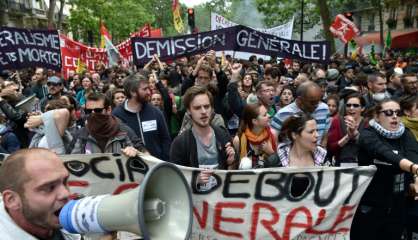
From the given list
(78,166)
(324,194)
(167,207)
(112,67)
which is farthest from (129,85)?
(112,67)

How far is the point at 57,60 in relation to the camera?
8984 mm

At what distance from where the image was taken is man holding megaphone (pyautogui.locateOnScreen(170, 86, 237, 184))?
391 cm

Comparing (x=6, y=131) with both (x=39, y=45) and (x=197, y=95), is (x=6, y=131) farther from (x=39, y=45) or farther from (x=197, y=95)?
(x=39, y=45)

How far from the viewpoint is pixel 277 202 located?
141 inches

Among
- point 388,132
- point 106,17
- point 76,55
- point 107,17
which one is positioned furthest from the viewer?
point 107,17

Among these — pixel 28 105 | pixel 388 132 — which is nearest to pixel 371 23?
pixel 28 105

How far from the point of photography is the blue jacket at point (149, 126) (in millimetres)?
5121

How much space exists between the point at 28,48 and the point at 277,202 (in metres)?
6.33

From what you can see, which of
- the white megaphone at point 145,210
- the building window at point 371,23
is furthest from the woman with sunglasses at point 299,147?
the building window at point 371,23

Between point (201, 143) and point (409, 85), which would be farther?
point (409, 85)

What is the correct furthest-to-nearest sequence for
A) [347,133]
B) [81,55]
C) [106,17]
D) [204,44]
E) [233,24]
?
1. [106,17]
2. [233,24]
3. [81,55]
4. [204,44]
5. [347,133]

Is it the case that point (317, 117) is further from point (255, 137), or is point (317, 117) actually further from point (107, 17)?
point (107, 17)

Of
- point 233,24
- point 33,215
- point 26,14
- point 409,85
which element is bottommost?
point 409,85

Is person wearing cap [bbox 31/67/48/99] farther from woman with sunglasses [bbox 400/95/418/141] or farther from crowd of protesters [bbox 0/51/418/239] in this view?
woman with sunglasses [bbox 400/95/418/141]
